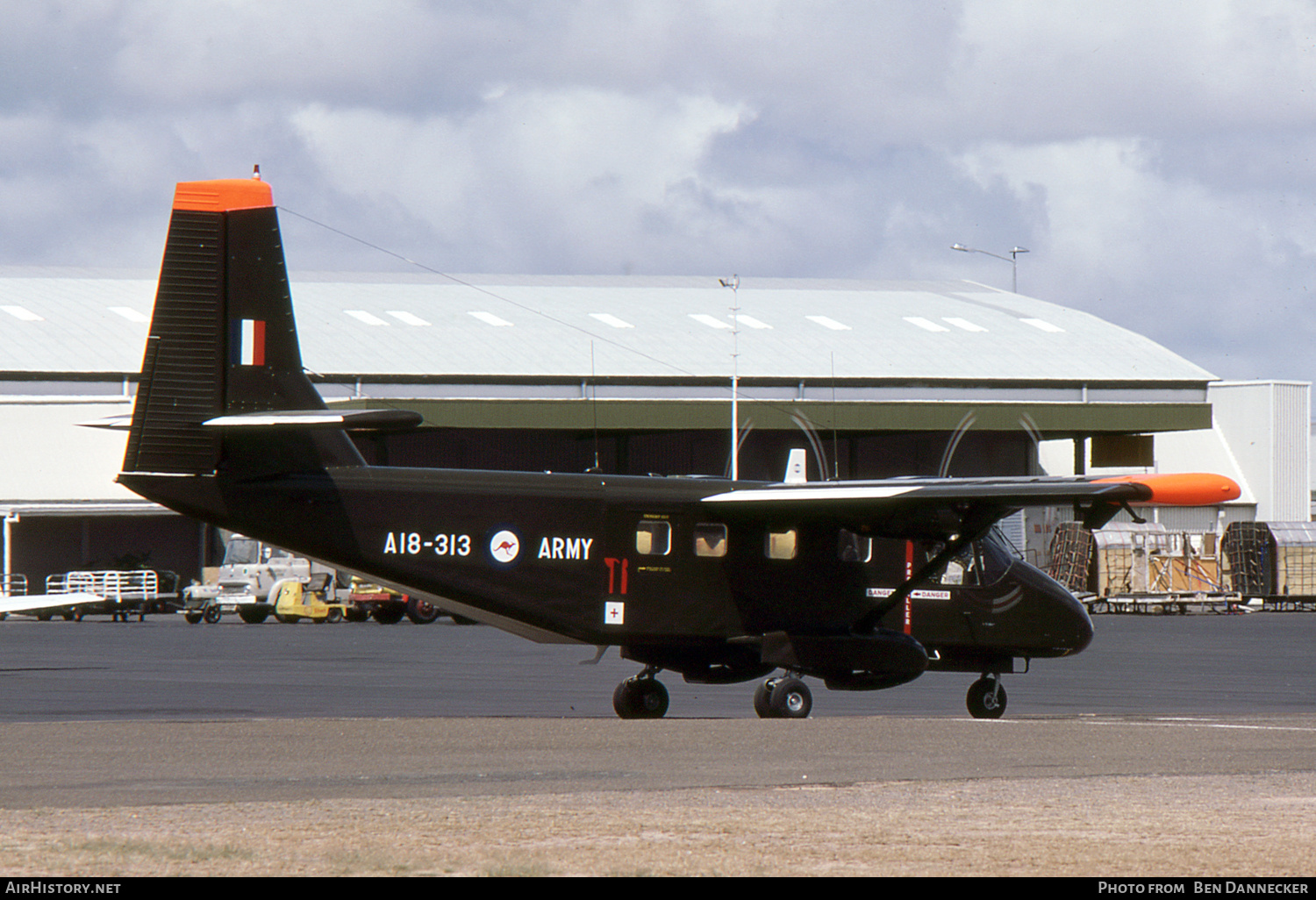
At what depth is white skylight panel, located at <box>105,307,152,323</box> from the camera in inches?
2660

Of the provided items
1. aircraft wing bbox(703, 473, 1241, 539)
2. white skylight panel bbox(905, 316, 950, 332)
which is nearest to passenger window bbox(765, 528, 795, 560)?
aircraft wing bbox(703, 473, 1241, 539)

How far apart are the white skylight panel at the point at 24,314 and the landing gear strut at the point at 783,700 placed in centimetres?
5388

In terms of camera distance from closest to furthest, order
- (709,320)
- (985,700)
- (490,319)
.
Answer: (985,700)
(490,319)
(709,320)

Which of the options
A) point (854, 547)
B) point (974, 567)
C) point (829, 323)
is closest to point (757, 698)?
point (854, 547)

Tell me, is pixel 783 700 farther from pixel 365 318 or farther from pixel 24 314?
pixel 24 314

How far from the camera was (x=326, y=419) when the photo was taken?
1605 cm

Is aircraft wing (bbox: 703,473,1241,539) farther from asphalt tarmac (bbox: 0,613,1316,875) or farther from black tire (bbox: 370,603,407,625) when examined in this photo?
Result: black tire (bbox: 370,603,407,625)

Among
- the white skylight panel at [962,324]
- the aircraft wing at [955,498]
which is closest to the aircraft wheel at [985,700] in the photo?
the aircraft wing at [955,498]

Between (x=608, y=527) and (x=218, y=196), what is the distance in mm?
5326

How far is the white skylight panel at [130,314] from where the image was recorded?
222ft

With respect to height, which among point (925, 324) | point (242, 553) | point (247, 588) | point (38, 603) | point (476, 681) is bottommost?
point (476, 681)

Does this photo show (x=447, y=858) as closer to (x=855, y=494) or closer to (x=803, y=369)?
(x=855, y=494)

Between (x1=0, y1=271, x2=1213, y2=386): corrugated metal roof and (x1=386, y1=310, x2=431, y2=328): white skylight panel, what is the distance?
0.23ft
